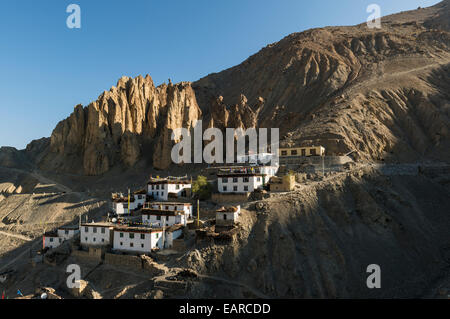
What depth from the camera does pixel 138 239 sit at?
130ft

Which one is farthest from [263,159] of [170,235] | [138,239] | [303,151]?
[138,239]

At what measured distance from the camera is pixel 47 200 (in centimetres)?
7094

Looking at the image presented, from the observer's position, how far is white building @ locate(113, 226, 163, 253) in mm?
38938

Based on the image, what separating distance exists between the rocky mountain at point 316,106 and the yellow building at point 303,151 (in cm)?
372

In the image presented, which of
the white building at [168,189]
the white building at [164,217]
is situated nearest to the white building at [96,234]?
the white building at [164,217]

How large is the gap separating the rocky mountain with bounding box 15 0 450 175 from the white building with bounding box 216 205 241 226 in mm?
26533

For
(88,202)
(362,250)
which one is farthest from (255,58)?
(362,250)

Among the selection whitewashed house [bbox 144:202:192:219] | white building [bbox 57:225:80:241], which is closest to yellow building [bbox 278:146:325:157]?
whitewashed house [bbox 144:202:192:219]

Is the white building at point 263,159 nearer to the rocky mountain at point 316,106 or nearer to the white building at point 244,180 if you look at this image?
the rocky mountain at point 316,106

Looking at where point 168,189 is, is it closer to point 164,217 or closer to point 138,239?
point 164,217

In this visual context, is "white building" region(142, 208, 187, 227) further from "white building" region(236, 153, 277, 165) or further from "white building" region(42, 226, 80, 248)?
"white building" region(236, 153, 277, 165)

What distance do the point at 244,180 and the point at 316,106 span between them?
4474 cm

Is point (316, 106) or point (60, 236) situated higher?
point (316, 106)

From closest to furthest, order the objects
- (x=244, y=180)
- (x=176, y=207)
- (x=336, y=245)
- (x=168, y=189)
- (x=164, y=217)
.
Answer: (x=336, y=245) < (x=164, y=217) < (x=176, y=207) < (x=244, y=180) < (x=168, y=189)
